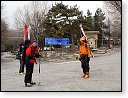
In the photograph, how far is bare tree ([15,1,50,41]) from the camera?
17.8ft

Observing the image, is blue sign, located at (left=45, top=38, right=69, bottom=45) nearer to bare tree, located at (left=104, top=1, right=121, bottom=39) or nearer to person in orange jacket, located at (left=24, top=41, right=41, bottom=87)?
person in orange jacket, located at (left=24, top=41, right=41, bottom=87)

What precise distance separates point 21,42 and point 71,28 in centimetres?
93

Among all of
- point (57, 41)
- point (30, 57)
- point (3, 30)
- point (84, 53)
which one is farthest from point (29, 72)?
point (57, 41)

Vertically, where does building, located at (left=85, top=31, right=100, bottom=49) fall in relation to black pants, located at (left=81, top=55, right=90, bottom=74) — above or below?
above

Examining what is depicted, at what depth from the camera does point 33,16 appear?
18.2 ft

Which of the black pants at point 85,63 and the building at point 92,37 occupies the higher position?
the building at point 92,37

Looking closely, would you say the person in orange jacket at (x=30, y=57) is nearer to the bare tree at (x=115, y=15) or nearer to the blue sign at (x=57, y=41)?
the blue sign at (x=57, y=41)

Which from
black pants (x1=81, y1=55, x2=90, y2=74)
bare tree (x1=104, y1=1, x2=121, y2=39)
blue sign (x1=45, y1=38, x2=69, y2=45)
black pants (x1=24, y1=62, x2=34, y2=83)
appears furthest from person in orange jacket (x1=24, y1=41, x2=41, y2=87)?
bare tree (x1=104, y1=1, x2=121, y2=39)

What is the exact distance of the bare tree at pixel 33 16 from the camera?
5430 millimetres

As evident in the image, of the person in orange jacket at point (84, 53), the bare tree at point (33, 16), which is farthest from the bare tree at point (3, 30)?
the person in orange jacket at point (84, 53)

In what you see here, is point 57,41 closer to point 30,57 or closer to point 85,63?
point 85,63

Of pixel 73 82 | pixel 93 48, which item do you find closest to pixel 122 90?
pixel 73 82

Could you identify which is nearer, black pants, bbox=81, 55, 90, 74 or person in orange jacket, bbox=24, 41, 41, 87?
person in orange jacket, bbox=24, 41, 41, 87

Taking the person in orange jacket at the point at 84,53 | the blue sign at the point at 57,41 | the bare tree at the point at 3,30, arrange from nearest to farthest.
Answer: the bare tree at the point at 3,30
the person in orange jacket at the point at 84,53
the blue sign at the point at 57,41
